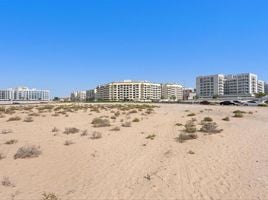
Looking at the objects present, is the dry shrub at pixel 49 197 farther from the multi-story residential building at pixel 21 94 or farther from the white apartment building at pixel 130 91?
the multi-story residential building at pixel 21 94

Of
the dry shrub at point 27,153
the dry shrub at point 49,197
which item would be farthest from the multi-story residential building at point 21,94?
the dry shrub at point 49,197

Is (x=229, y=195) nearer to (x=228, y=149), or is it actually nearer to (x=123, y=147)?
(x=228, y=149)

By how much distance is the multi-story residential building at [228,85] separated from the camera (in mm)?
156875

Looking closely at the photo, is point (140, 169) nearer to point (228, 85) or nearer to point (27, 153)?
point (27, 153)

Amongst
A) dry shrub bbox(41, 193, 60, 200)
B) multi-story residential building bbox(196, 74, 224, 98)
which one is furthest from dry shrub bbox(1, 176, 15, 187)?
multi-story residential building bbox(196, 74, 224, 98)

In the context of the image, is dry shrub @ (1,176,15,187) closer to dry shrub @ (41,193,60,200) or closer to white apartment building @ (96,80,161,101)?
dry shrub @ (41,193,60,200)

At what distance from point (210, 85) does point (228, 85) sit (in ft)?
33.6

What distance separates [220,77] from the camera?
540 ft

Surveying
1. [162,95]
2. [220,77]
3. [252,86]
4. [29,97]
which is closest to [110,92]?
[162,95]

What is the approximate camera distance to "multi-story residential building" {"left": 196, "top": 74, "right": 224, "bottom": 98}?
163750 millimetres

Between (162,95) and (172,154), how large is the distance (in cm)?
18217

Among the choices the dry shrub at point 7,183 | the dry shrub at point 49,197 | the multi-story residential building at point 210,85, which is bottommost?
the dry shrub at point 7,183

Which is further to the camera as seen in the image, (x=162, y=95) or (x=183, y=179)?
(x=162, y=95)

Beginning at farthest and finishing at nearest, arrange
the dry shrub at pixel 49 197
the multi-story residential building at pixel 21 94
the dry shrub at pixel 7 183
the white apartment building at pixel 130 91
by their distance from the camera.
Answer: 1. the multi-story residential building at pixel 21 94
2. the white apartment building at pixel 130 91
3. the dry shrub at pixel 7 183
4. the dry shrub at pixel 49 197
